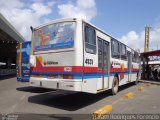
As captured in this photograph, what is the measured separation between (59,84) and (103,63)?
3.07 metres

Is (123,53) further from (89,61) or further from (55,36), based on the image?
(55,36)

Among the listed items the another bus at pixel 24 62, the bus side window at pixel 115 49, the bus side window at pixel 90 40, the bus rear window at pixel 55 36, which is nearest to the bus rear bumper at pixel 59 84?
the bus rear window at pixel 55 36

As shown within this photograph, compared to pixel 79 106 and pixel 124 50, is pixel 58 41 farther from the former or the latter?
pixel 124 50

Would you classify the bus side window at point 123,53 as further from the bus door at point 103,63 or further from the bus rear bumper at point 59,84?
the bus rear bumper at point 59,84

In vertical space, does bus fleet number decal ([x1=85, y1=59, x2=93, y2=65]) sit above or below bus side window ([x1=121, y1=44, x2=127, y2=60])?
below

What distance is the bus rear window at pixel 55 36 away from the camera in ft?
31.9

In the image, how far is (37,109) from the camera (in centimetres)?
949

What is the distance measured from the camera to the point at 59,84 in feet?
31.7

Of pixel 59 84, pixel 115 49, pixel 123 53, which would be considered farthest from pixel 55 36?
pixel 123 53

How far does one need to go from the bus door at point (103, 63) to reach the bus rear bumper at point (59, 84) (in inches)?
85.8

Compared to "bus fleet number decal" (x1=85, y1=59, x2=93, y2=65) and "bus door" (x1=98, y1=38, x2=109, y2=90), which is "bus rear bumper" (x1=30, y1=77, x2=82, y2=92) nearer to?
"bus fleet number decal" (x1=85, y1=59, x2=93, y2=65)

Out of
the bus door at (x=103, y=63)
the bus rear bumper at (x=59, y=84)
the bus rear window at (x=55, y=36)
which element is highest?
the bus rear window at (x=55, y=36)

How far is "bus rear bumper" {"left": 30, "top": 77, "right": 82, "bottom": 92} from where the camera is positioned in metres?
Result: 9.28

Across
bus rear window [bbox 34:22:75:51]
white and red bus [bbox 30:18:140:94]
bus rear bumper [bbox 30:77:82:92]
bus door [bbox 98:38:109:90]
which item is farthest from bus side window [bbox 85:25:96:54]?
bus rear bumper [bbox 30:77:82:92]
